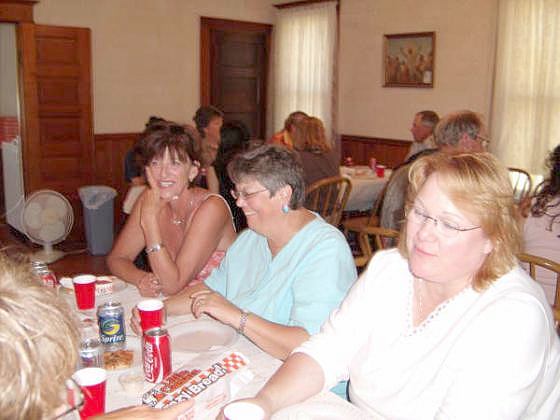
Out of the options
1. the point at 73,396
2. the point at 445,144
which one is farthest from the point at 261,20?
the point at 73,396

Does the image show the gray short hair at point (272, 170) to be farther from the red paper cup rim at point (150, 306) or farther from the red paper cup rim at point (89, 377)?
the red paper cup rim at point (89, 377)

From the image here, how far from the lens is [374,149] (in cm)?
642

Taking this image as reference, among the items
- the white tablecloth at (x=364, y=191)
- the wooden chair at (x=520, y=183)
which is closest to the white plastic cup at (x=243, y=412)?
the white tablecloth at (x=364, y=191)

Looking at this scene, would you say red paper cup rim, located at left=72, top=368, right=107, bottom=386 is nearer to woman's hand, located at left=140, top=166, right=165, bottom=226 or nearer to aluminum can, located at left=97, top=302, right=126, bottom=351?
aluminum can, located at left=97, top=302, right=126, bottom=351

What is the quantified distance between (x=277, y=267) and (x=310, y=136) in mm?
2619

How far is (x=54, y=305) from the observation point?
0.74 meters

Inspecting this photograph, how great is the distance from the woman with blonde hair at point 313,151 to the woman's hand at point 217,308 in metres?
2.65

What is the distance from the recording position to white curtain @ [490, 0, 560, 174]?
15.9ft

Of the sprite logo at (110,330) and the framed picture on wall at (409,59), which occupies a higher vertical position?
the framed picture on wall at (409,59)

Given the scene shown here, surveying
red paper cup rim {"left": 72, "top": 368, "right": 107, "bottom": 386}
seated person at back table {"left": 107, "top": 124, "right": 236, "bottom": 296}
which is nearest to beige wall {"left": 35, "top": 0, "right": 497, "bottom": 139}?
seated person at back table {"left": 107, "top": 124, "right": 236, "bottom": 296}

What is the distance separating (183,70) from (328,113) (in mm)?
1749

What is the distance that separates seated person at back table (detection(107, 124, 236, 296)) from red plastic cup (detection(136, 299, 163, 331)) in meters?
0.51

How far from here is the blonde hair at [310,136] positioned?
4.27 metres

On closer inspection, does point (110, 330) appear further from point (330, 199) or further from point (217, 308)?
point (330, 199)
